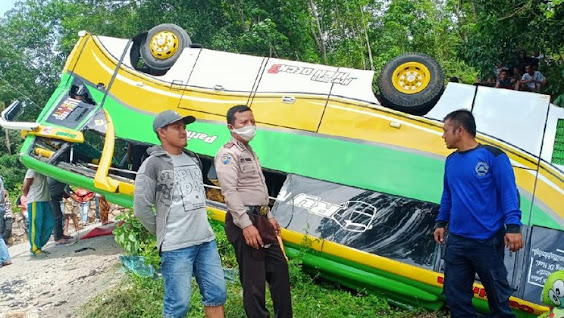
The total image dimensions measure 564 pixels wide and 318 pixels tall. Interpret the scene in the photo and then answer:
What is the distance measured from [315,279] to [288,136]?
4.86 feet

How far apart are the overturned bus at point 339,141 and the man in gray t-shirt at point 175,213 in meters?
1.64

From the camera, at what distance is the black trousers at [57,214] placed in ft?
22.6

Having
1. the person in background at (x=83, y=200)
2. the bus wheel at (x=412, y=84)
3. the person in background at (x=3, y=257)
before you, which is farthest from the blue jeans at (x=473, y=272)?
the person in background at (x=83, y=200)

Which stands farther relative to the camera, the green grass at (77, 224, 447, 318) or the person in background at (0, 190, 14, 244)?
the person in background at (0, 190, 14, 244)

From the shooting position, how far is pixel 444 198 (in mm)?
3297

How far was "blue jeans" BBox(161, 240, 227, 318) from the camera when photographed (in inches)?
114

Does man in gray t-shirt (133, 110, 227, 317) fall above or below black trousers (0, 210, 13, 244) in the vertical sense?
above

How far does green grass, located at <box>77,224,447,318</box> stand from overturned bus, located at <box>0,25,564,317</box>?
148 mm

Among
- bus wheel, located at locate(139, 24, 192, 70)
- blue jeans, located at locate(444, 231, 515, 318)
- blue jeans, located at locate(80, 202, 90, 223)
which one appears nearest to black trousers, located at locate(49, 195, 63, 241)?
bus wheel, located at locate(139, 24, 192, 70)

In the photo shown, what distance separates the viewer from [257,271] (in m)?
3.12

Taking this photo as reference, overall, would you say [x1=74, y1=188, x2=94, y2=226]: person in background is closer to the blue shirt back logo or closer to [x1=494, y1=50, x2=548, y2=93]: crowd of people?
[x1=494, y1=50, x2=548, y2=93]: crowd of people

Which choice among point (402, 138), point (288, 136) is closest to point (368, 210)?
point (402, 138)

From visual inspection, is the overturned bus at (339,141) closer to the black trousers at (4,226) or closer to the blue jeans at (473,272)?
the blue jeans at (473,272)

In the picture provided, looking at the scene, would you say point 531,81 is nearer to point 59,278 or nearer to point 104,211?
point 59,278
